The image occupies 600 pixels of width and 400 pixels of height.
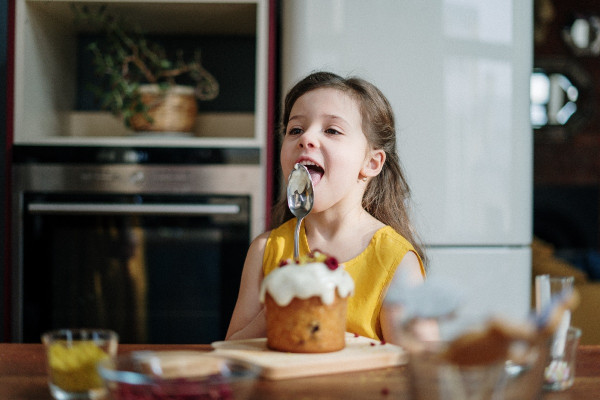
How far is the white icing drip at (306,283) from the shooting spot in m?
0.72

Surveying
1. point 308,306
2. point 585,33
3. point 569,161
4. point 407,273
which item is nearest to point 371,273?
point 407,273

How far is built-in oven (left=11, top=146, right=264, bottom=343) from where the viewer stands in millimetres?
2000

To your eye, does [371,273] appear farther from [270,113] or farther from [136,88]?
[136,88]

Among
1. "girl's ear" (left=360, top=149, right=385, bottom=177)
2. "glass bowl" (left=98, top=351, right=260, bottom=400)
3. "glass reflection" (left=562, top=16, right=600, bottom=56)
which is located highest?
"glass reflection" (left=562, top=16, right=600, bottom=56)

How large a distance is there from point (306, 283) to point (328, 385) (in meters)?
0.12

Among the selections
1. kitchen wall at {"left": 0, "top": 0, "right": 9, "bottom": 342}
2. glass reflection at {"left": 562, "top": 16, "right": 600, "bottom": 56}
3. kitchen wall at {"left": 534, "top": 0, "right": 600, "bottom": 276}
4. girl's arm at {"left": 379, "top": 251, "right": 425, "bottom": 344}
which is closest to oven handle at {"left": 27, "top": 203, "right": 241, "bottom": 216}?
kitchen wall at {"left": 0, "top": 0, "right": 9, "bottom": 342}

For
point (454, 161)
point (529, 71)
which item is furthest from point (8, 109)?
point (529, 71)

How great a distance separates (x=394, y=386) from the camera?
0.65 meters

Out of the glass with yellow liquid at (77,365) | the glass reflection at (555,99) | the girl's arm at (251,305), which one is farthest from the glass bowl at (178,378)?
the glass reflection at (555,99)

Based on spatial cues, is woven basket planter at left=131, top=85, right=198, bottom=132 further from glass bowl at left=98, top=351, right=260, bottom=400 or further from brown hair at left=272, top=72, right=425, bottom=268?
glass bowl at left=98, top=351, right=260, bottom=400

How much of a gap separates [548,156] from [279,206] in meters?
5.12

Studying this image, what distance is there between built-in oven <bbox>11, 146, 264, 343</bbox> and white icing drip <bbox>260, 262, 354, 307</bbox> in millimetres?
1266

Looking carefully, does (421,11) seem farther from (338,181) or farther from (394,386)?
(394,386)

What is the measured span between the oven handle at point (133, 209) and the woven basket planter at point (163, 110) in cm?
27
